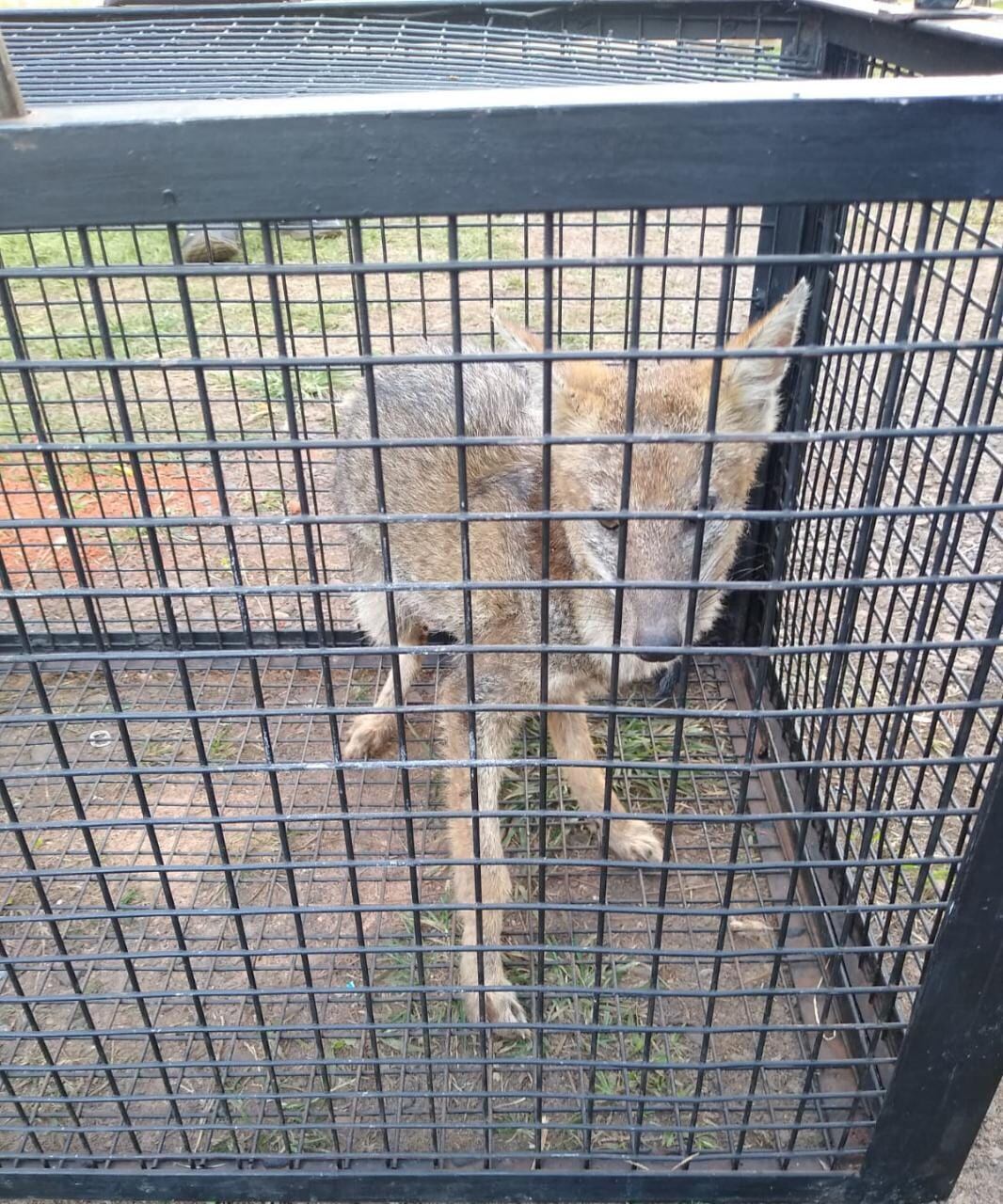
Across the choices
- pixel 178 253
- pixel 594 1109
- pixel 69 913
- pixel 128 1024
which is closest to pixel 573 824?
pixel 594 1109

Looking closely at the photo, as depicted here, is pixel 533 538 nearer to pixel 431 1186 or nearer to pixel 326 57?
pixel 326 57

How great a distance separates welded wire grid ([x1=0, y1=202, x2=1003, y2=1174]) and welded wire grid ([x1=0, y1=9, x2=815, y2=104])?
1.42 feet

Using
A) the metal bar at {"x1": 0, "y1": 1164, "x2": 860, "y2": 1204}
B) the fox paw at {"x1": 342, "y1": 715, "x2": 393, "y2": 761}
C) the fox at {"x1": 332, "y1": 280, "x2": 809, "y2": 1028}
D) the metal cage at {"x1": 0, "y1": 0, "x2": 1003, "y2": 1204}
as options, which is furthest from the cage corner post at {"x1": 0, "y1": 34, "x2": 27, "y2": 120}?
the fox paw at {"x1": 342, "y1": 715, "x2": 393, "y2": 761}

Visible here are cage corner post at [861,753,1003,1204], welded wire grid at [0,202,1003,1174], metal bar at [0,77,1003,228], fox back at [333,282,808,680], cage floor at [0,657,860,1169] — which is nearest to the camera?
metal bar at [0,77,1003,228]

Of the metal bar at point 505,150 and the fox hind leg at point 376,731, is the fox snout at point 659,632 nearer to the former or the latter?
→ the metal bar at point 505,150

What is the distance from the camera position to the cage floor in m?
2.09

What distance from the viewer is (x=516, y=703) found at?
2.85 meters

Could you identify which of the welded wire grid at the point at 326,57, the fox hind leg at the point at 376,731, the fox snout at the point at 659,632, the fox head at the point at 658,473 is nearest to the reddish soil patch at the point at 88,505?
the fox hind leg at the point at 376,731

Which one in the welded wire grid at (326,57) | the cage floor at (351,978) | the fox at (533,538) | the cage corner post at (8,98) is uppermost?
the cage corner post at (8,98)

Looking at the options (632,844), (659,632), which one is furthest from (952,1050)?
(632,844)

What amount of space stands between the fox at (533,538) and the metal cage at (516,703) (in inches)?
2.1

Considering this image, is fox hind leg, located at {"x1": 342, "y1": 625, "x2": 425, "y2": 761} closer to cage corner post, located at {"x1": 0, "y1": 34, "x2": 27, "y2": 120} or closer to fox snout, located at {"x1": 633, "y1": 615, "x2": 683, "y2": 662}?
fox snout, located at {"x1": 633, "y1": 615, "x2": 683, "y2": 662}

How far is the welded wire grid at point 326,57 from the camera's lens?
7.95 ft

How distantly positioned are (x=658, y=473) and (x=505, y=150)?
1.28m
